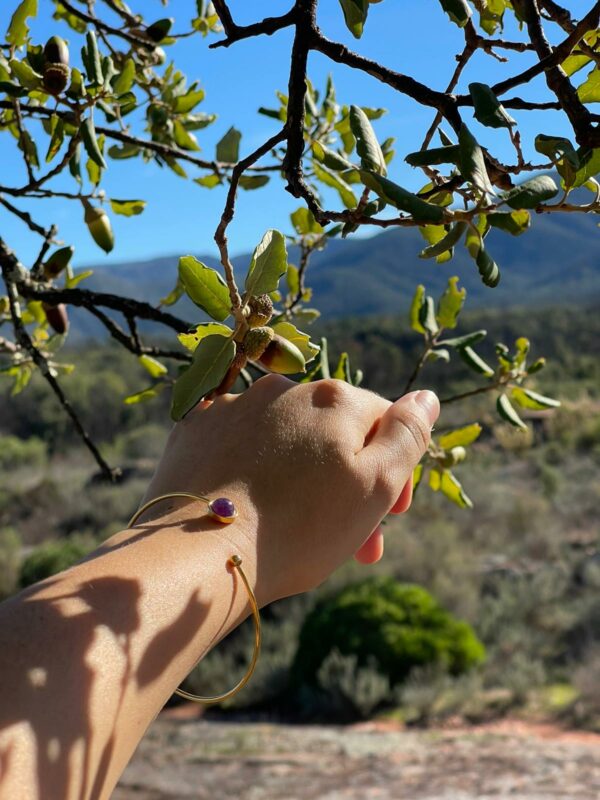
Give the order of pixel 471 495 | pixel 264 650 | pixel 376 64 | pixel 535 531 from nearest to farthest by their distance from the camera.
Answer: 1. pixel 376 64
2. pixel 264 650
3. pixel 535 531
4. pixel 471 495

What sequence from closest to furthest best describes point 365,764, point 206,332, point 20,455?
point 206,332 < point 365,764 < point 20,455

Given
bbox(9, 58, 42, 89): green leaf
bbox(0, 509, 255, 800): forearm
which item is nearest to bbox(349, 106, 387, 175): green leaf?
bbox(0, 509, 255, 800): forearm

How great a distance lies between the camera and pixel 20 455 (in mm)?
15992

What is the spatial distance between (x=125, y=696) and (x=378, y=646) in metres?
6.00

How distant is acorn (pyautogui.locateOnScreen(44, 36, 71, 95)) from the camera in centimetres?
118

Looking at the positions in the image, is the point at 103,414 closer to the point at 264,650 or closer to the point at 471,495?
the point at 471,495

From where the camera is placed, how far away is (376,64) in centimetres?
88

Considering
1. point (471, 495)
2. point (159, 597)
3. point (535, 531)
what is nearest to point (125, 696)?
point (159, 597)

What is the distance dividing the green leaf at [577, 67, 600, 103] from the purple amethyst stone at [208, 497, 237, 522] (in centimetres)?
53

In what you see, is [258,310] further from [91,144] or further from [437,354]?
[437,354]

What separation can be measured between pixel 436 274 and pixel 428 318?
187ft

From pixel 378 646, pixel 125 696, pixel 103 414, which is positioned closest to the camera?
pixel 125 696

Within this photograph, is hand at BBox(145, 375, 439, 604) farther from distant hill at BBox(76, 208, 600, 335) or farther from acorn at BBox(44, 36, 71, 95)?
distant hill at BBox(76, 208, 600, 335)

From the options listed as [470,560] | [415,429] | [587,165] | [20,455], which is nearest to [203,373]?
[415,429]
